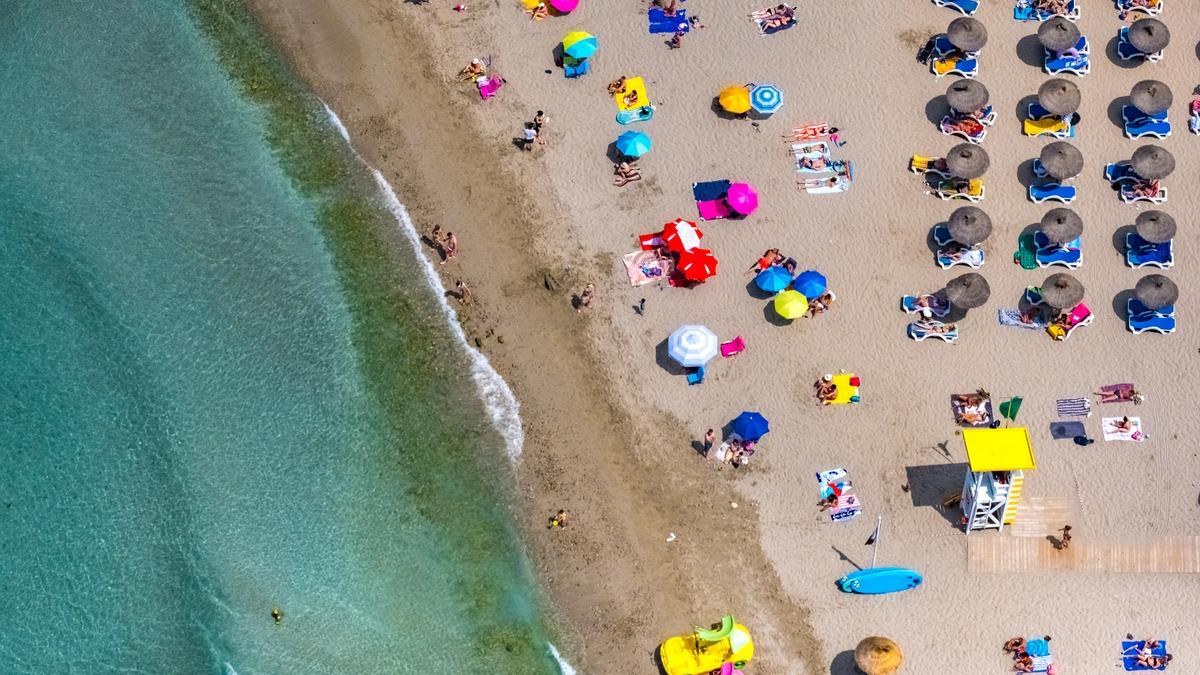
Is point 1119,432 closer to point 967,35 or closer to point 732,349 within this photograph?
point 732,349

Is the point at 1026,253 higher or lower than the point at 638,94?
lower

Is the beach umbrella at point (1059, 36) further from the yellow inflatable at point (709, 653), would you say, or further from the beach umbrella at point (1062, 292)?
the yellow inflatable at point (709, 653)

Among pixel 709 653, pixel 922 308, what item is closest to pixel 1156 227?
pixel 922 308

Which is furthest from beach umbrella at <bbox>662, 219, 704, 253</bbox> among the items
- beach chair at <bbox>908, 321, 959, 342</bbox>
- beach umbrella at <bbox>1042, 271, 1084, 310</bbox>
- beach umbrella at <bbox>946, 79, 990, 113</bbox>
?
beach umbrella at <bbox>1042, 271, 1084, 310</bbox>

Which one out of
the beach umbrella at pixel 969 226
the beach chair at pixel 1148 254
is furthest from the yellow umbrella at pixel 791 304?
the beach chair at pixel 1148 254

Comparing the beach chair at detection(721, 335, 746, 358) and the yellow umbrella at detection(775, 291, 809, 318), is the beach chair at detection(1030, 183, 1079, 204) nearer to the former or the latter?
the yellow umbrella at detection(775, 291, 809, 318)

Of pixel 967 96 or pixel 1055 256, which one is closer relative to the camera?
A: pixel 1055 256

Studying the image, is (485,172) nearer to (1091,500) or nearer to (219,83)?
(219,83)
